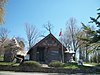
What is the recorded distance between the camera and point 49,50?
50.3 m

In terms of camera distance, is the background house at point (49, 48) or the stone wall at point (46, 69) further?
the background house at point (49, 48)

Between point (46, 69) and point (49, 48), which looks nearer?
point (46, 69)

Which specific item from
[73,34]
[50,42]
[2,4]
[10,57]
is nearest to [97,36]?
[2,4]

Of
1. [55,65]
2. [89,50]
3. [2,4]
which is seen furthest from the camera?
[55,65]

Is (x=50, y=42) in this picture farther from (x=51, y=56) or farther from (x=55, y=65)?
(x=55, y=65)

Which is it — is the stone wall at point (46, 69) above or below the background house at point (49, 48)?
below

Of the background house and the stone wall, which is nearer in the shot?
the stone wall

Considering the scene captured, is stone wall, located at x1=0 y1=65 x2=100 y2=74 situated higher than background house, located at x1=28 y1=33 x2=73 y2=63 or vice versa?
background house, located at x1=28 y1=33 x2=73 y2=63

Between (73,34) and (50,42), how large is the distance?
2523 centimetres

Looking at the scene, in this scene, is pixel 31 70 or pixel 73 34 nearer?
pixel 31 70

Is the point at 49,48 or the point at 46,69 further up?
the point at 49,48

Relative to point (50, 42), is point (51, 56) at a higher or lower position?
lower

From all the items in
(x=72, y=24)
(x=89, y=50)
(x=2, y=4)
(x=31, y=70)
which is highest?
(x=72, y=24)

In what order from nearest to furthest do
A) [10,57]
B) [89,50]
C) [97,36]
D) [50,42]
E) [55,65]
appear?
1. [97,36]
2. [89,50]
3. [55,65]
4. [50,42]
5. [10,57]
